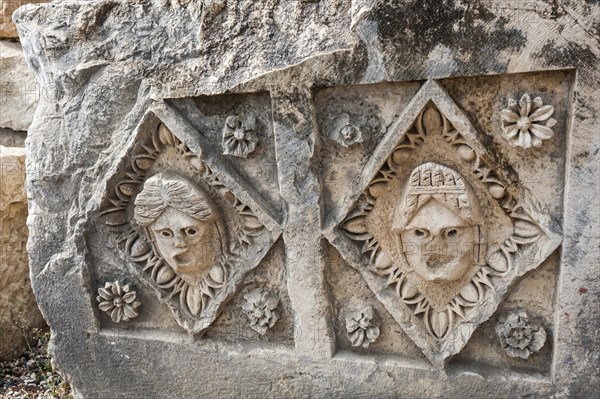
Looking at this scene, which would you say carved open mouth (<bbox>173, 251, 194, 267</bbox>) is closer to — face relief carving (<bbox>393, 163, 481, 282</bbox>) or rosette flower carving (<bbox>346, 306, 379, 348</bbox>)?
rosette flower carving (<bbox>346, 306, 379, 348</bbox>)

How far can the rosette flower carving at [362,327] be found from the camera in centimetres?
235

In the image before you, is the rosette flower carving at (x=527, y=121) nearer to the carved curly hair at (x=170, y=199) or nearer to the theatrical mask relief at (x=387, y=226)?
the theatrical mask relief at (x=387, y=226)

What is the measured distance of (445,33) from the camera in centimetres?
199

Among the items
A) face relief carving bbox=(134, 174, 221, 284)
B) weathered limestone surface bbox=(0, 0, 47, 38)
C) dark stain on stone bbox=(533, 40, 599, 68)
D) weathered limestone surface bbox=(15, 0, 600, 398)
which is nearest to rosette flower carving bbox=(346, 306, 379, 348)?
weathered limestone surface bbox=(15, 0, 600, 398)

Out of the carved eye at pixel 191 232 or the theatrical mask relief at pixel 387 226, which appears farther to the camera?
the carved eye at pixel 191 232

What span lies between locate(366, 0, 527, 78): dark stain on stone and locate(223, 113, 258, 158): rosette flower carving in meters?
A: 0.54

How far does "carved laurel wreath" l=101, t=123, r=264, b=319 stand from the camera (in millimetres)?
2391

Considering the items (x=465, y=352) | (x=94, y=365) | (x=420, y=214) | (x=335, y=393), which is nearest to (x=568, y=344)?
(x=465, y=352)

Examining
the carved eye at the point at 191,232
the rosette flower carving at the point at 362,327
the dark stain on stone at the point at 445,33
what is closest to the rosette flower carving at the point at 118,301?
the carved eye at the point at 191,232

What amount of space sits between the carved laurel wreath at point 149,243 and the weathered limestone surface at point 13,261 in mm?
1122

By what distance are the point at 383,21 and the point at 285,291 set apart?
1027mm

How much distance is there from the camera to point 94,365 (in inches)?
107

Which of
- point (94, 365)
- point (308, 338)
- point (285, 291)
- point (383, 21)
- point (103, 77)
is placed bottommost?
point (94, 365)

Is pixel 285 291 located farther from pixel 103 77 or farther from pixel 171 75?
pixel 103 77
